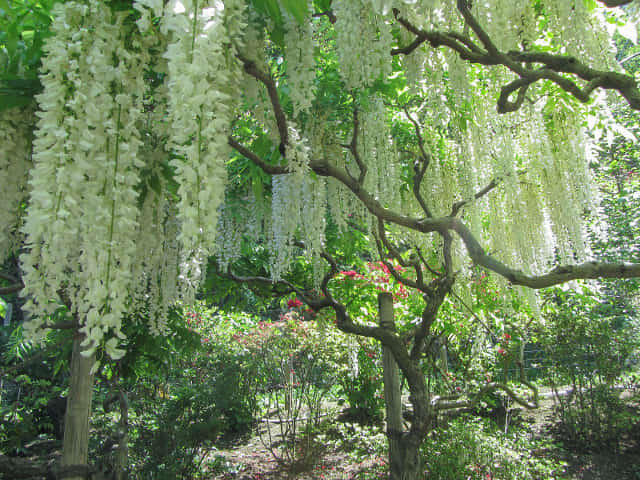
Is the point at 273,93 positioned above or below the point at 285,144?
above

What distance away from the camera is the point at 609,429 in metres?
5.64

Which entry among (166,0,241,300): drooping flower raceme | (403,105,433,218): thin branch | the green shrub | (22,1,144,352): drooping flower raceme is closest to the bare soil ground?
the green shrub

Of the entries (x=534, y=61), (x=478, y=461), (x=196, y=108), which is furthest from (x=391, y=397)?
(x=196, y=108)

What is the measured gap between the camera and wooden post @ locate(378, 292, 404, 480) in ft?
12.7

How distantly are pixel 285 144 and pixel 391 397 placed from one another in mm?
3111

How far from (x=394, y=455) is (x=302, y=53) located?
365cm

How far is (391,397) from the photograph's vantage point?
4.25 metres

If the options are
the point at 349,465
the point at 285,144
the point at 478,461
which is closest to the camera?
the point at 285,144

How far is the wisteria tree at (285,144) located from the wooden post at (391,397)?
8cm

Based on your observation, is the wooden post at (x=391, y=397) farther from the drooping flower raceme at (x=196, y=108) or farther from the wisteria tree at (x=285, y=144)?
the drooping flower raceme at (x=196, y=108)

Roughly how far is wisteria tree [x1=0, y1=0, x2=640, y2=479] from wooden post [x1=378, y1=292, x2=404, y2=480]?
84 millimetres

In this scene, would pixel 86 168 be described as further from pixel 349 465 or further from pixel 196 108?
pixel 349 465

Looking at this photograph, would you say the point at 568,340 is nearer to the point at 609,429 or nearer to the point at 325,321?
the point at 609,429

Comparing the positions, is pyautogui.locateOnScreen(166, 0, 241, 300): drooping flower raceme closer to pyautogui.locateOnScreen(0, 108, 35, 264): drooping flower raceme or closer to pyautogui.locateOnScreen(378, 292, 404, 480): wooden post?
pyautogui.locateOnScreen(0, 108, 35, 264): drooping flower raceme
